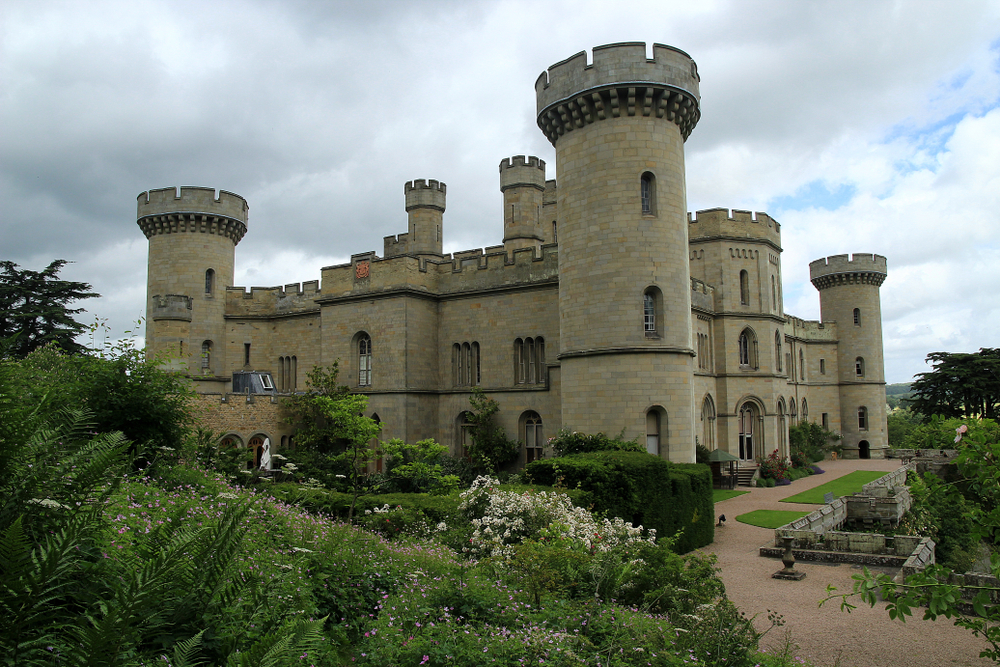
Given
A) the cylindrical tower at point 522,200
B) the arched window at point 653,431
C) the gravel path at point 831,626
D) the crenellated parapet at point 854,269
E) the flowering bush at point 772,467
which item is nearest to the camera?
the gravel path at point 831,626

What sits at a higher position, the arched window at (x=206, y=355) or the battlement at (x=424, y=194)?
the battlement at (x=424, y=194)

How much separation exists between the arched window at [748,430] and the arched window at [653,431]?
14.9m

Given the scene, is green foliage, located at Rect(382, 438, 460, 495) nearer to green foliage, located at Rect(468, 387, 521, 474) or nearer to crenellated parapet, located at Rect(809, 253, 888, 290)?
green foliage, located at Rect(468, 387, 521, 474)

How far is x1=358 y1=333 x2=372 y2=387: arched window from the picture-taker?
26.8m

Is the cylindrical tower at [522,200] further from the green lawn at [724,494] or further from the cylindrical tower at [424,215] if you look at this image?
the green lawn at [724,494]

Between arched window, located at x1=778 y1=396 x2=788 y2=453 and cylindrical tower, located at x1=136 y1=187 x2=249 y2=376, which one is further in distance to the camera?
arched window, located at x1=778 y1=396 x2=788 y2=453

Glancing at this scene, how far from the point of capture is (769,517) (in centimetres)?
2091

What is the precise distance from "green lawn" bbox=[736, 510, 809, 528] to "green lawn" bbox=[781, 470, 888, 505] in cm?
304

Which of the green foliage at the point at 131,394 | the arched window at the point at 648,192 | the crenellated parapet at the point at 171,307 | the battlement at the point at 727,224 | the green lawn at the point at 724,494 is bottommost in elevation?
the green lawn at the point at 724,494

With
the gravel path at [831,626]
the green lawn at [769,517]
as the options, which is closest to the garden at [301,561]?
the gravel path at [831,626]

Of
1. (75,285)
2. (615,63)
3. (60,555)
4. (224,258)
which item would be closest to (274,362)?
(224,258)

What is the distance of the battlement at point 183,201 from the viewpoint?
3134cm

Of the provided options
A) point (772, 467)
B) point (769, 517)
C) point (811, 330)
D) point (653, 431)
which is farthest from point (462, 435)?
point (811, 330)

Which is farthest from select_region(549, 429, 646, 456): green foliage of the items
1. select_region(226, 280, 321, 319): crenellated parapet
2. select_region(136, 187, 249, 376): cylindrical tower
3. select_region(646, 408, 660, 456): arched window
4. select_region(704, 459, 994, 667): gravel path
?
select_region(136, 187, 249, 376): cylindrical tower
